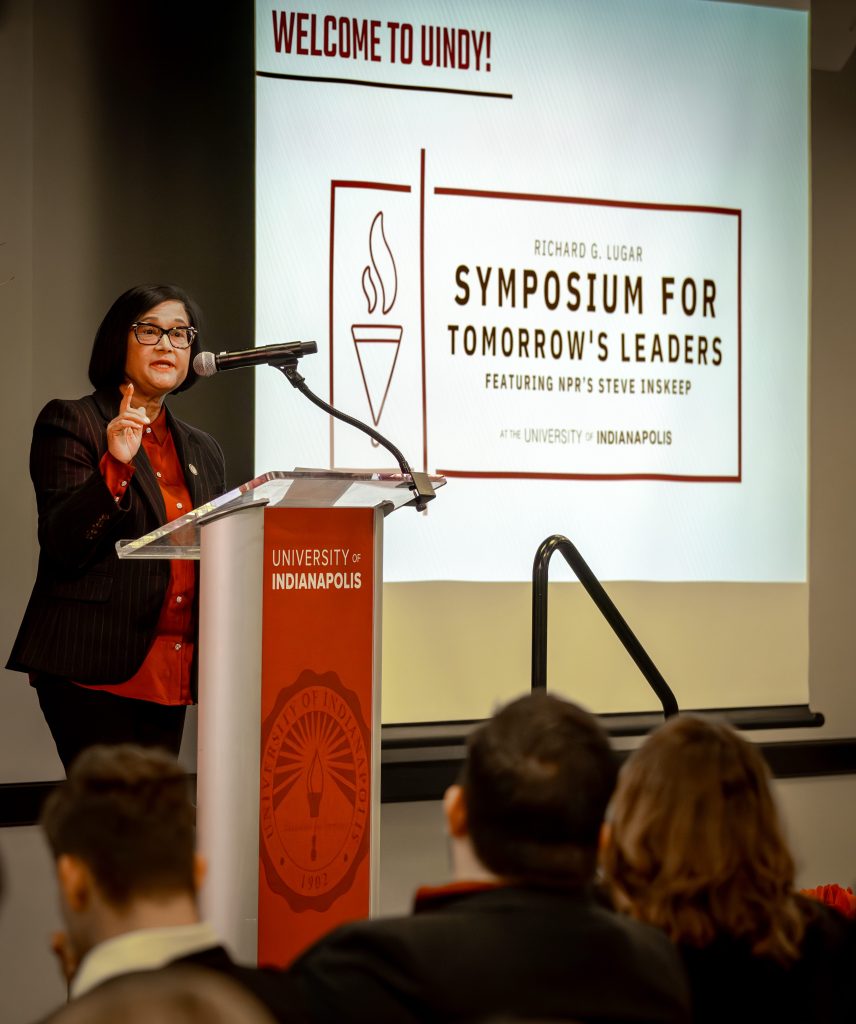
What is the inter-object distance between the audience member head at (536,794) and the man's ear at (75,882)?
0.39 metres

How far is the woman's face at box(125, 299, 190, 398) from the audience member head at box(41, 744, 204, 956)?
185 cm

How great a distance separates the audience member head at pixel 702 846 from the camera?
1452mm

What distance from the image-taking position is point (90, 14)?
3.59m

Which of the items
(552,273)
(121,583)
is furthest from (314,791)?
(552,273)

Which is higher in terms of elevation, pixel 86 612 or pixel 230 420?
pixel 230 420

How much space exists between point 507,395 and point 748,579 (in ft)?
3.52

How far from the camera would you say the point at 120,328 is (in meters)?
3.06

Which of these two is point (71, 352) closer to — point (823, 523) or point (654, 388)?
point (654, 388)

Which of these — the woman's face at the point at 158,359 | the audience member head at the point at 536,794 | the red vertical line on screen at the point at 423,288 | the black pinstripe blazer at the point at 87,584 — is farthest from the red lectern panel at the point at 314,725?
the red vertical line on screen at the point at 423,288

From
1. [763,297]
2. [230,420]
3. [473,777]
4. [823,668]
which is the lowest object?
[823,668]

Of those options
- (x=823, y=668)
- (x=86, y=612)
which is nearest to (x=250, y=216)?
(x=86, y=612)

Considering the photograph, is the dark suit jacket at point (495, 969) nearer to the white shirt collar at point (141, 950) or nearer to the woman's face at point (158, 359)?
the white shirt collar at point (141, 950)

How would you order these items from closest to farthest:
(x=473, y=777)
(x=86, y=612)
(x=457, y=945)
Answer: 1. (x=457, y=945)
2. (x=473, y=777)
3. (x=86, y=612)

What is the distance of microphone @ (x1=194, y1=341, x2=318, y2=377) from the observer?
2387mm
